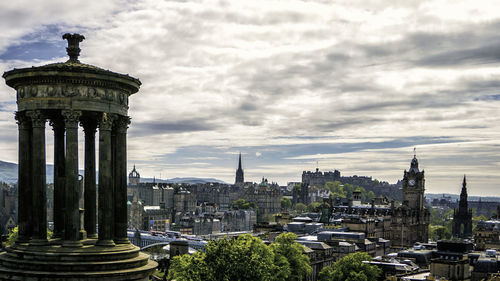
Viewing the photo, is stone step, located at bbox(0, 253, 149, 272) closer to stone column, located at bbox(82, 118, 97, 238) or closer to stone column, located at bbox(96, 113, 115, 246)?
stone column, located at bbox(96, 113, 115, 246)

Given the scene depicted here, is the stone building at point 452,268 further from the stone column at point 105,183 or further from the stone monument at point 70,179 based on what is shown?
the stone column at point 105,183

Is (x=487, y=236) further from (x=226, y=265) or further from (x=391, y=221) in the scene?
(x=226, y=265)

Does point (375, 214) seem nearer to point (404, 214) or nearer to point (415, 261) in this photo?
point (404, 214)

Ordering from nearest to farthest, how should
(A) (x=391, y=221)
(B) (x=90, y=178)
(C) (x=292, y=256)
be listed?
(B) (x=90, y=178) < (C) (x=292, y=256) < (A) (x=391, y=221)

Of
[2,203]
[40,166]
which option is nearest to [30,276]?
[40,166]

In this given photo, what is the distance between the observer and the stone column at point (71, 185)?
27438 millimetres

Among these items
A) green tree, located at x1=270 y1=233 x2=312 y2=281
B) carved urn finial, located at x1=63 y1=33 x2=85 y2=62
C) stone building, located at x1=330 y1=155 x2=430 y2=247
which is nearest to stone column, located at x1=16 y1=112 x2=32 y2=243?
carved urn finial, located at x1=63 y1=33 x2=85 y2=62

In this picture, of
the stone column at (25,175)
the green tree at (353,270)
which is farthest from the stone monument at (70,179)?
the green tree at (353,270)

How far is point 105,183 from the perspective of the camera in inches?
1126

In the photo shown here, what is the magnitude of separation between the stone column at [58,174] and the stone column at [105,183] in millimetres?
1832

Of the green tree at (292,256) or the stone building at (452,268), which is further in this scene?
the green tree at (292,256)

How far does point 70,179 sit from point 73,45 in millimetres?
6906

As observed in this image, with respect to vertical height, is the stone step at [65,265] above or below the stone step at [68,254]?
below

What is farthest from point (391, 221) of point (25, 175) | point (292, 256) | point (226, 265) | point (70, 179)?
point (70, 179)
